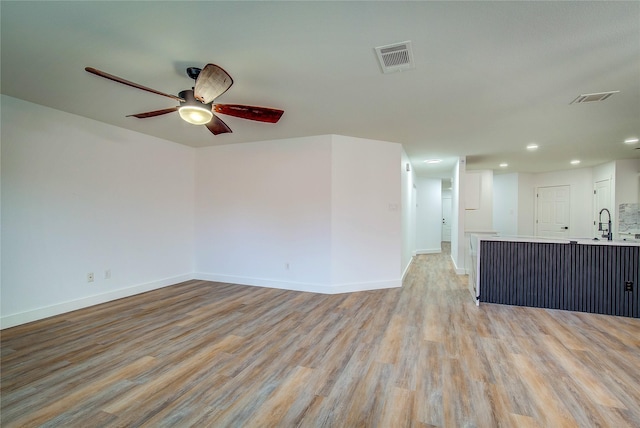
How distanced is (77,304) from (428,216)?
27.1 feet

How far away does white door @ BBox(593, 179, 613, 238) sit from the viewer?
6.14 m

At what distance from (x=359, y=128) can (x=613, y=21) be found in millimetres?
2543

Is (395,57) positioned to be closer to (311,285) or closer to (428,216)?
(311,285)

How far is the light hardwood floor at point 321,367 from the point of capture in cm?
172

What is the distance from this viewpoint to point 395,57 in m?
2.05

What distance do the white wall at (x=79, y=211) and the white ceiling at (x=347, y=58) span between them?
0.41 metres

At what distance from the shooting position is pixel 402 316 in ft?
11.0

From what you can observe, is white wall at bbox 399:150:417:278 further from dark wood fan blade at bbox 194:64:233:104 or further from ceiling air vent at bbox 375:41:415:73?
dark wood fan blade at bbox 194:64:233:104

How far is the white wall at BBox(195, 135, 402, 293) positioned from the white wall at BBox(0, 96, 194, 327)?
932mm

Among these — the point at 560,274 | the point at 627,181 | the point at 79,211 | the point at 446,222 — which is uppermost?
the point at 627,181

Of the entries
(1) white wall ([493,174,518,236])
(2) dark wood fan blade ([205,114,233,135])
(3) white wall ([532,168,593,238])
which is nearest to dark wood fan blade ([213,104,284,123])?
(2) dark wood fan blade ([205,114,233,135])

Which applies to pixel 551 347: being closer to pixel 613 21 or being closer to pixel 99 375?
pixel 613 21

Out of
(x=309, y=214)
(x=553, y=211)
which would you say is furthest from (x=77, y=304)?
(x=553, y=211)

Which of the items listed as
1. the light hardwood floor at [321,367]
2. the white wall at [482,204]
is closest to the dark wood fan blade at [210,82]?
the light hardwood floor at [321,367]
